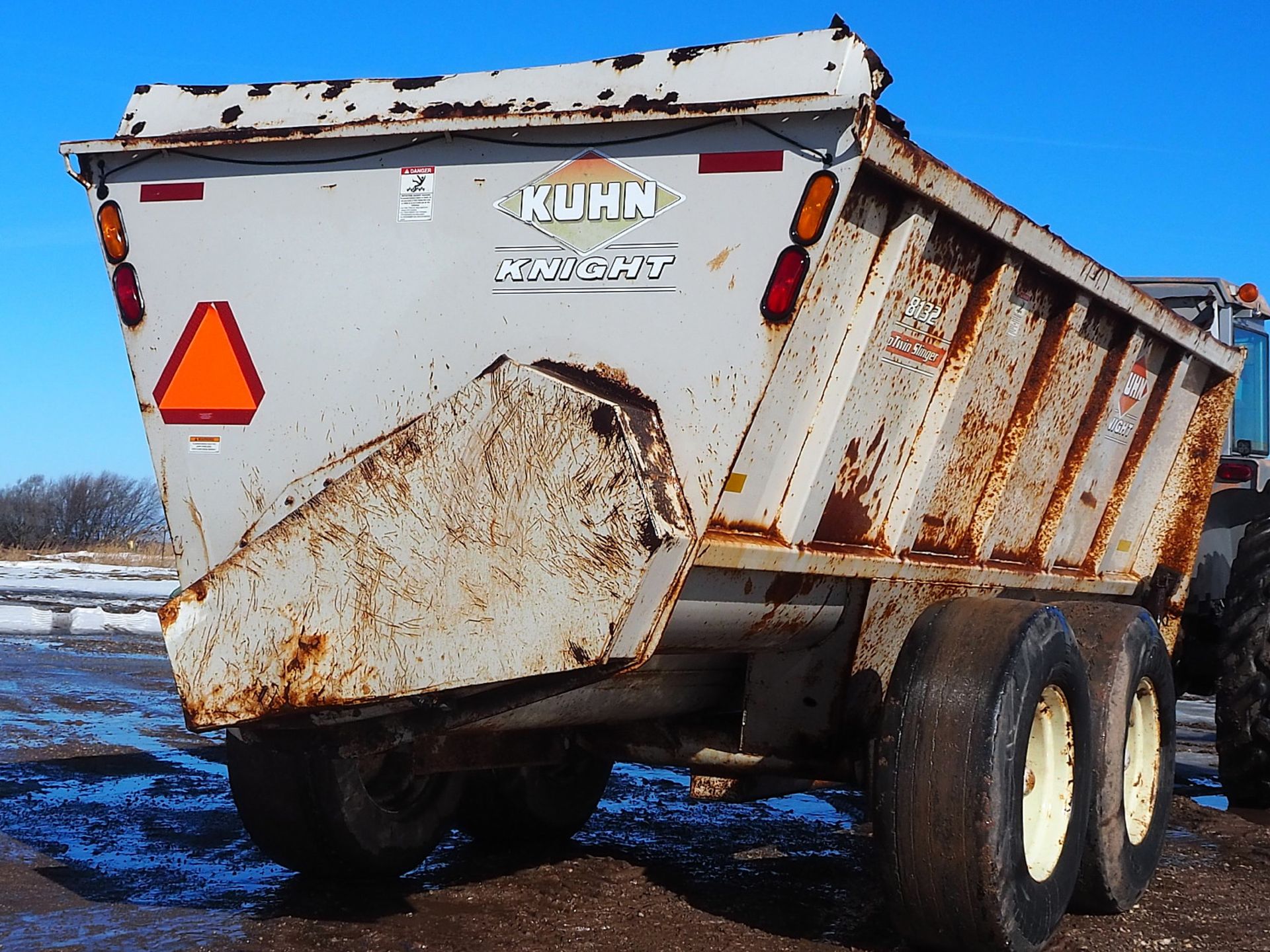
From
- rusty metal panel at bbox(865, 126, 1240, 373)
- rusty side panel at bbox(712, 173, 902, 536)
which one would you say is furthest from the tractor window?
rusty side panel at bbox(712, 173, 902, 536)

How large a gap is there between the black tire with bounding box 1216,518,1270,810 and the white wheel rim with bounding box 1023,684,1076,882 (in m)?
2.70

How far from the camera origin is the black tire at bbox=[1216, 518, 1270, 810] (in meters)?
6.71

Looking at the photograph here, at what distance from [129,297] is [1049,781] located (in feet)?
10.3

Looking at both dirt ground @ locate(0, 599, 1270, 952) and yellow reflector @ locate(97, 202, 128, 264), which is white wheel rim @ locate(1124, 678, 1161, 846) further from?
yellow reflector @ locate(97, 202, 128, 264)

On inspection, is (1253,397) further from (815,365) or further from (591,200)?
(591,200)

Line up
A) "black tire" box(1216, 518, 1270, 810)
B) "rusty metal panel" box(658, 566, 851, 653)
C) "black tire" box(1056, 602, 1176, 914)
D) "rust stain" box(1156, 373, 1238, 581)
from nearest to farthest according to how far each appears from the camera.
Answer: "rusty metal panel" box(658, 566, 851, 653) < "black tire" box(1056, 602, 1176, 914) < "rust stain" box(1156, 373, 1238, 581) < "black tire" box(1216, 518, 1270, 810)

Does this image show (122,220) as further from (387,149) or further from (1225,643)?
(1225,643)

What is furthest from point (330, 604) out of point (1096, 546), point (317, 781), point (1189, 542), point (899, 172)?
point (1189, 542)

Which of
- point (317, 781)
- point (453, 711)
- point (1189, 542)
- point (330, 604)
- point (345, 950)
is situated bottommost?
point (345, 950)

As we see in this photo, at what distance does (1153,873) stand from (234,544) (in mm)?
3455

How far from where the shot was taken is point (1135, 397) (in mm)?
5805

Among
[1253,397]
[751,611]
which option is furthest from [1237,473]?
[751,611]

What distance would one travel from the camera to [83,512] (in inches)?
2064

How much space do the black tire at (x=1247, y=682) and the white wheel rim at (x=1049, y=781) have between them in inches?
106
